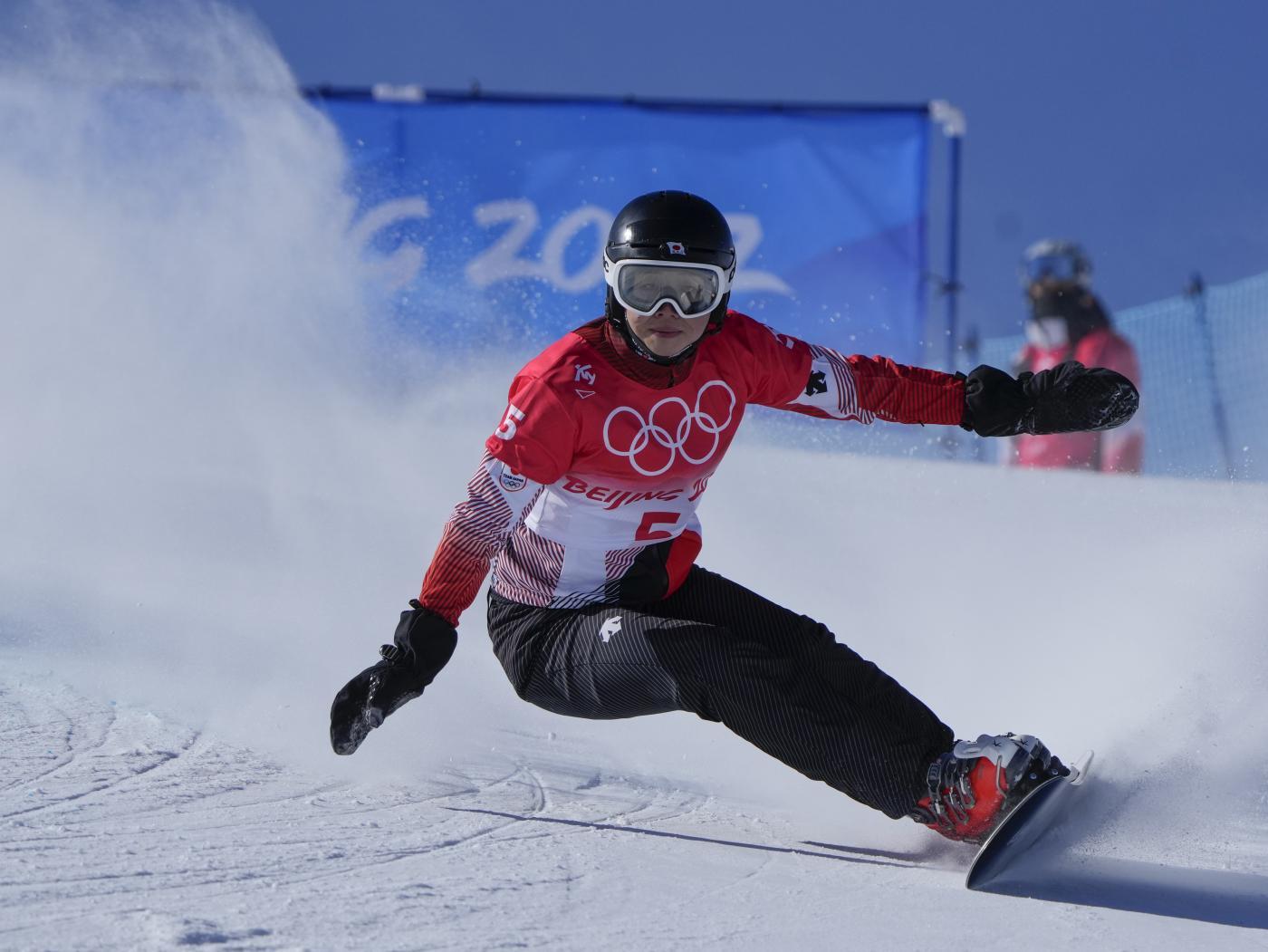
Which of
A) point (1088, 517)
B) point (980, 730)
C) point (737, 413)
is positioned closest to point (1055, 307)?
point (1088, 517)

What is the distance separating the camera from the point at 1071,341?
8.16 m

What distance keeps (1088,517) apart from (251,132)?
5137 millimetres

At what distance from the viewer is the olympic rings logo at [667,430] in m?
3.13

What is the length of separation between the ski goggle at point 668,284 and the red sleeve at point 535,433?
300mm

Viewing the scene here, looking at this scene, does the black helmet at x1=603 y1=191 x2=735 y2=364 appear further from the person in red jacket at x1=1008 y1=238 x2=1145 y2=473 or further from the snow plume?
the person in red jacket at x1=1008 y1=238 x2=1145 y2=473

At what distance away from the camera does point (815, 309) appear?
8.05 m

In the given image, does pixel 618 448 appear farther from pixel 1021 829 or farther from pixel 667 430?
pixel 1021 829

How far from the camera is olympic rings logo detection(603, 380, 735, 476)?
3.13 metres

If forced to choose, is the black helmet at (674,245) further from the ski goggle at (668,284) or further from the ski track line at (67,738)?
the ski track line at (67,738)

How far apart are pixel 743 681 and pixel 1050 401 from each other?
1.11 meters

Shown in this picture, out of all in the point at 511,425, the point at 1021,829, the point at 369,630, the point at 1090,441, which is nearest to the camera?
the point at 1021,829

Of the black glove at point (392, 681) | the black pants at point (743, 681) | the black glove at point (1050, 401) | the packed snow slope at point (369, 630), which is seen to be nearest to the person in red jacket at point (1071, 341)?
the packed snow slope at point (369, 630)

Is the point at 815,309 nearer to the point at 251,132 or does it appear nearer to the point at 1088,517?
the point at 1088,517

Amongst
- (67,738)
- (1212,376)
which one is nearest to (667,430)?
(67,738)
